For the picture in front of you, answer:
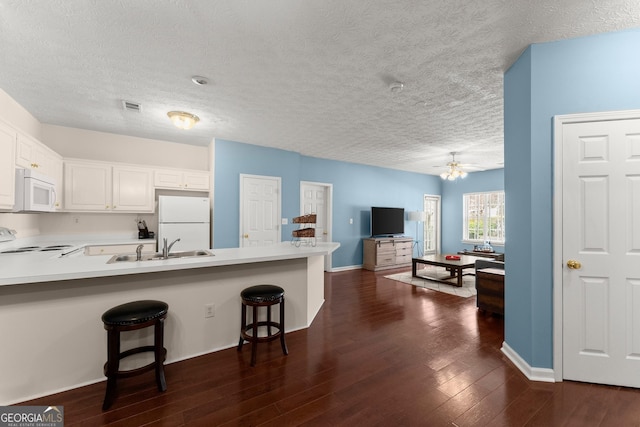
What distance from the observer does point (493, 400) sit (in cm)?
187

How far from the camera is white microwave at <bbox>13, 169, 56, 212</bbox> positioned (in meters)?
2.75

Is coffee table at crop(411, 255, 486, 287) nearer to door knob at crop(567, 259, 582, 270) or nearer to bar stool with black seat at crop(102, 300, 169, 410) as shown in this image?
door knob at crop(567, 259, 582, 270)

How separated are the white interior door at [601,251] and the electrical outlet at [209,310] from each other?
3016 millimetres

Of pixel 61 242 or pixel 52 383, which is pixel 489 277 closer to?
pixel 52 383

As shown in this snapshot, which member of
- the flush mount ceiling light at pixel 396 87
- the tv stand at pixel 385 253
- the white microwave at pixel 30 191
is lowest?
the tv stand at pixel 385 253

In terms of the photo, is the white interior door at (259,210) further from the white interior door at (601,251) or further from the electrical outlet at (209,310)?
the white interior door at (601,251)

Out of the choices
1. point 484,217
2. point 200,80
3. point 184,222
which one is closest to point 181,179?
point 184,222

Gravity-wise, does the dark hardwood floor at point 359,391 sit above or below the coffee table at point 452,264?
below

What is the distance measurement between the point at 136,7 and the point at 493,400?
3.63 m

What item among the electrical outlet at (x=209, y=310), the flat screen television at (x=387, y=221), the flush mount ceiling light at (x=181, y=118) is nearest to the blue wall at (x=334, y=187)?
the flat screen television at (x=387, y=221)

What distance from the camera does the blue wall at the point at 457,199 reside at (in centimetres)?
725

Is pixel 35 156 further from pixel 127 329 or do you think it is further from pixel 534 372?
pixel 534 372

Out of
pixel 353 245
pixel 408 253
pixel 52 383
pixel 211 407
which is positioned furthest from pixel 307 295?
pixel 408 253

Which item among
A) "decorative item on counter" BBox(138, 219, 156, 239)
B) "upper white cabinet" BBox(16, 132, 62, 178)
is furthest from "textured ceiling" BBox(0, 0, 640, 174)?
"decorative item on counter" BBox(138, 219, 156, 239)
